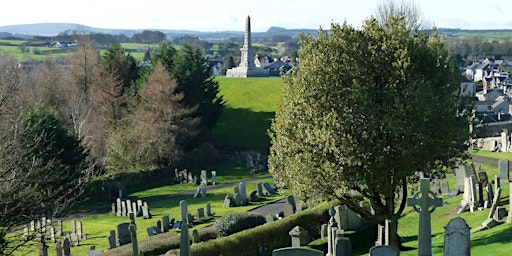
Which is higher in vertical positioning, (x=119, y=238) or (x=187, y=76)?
(x=187, y=76)

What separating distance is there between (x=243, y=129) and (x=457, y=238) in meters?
48.3

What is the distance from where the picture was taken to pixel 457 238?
1291cm

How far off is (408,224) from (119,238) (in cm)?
1192

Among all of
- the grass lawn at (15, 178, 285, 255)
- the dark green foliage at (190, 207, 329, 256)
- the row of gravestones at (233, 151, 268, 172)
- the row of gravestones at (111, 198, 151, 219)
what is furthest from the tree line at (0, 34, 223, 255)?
the dark green foliage at (190, 207, 329, 256)

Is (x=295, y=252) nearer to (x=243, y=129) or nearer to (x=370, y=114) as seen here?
(x=370, y=114)

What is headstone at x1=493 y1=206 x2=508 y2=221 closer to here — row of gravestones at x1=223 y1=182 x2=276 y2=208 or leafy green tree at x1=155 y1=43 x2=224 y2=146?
row of gravestones at x1=223 y1=182 x2=276 y2=208

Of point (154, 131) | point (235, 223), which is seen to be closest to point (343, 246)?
point (235, 223)

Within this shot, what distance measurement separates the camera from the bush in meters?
23.9

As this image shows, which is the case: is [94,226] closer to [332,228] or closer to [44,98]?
[332,228]

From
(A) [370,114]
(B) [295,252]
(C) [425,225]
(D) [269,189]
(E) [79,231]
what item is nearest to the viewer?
(B) [295,252]

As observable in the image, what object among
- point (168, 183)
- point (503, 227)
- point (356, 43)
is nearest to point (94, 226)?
point (168, 183)

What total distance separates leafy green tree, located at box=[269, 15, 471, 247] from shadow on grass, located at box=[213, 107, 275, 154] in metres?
35.7

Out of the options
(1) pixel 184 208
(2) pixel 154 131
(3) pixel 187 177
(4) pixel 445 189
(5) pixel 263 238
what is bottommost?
(3) pixel 187 177

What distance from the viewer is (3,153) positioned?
15.3m
